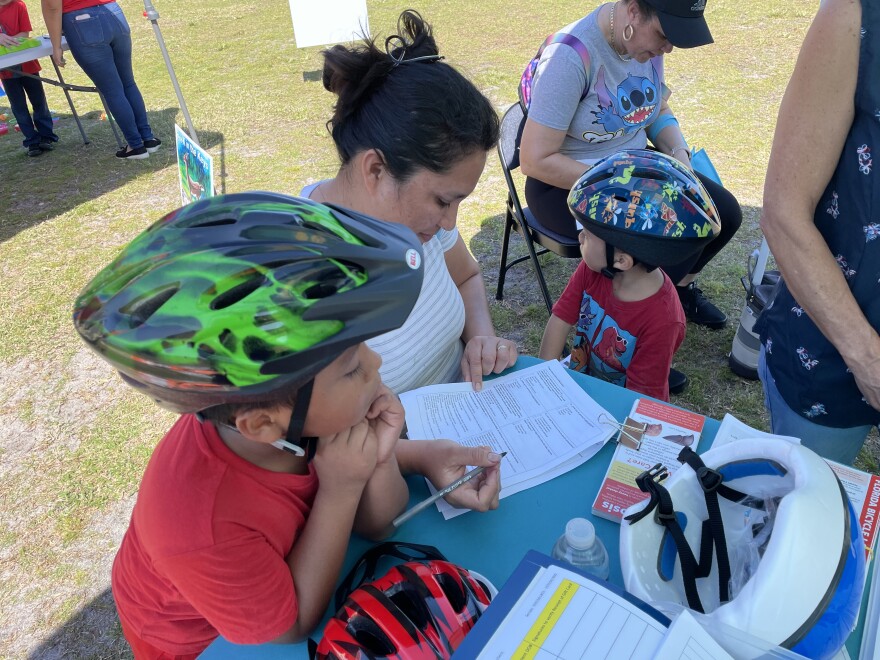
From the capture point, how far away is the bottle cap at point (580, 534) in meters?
1.05

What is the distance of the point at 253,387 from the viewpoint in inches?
33.8

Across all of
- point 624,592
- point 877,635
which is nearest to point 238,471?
point 624,592

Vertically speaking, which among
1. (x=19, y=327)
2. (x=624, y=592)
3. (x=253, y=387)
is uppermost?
(x=253, y=387)

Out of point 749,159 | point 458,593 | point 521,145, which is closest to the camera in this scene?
point 458,593

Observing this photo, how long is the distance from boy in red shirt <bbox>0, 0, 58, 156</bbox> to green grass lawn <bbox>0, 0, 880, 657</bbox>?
205 mm

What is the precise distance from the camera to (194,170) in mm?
3602

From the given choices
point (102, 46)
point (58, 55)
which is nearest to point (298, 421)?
point (102, 46)

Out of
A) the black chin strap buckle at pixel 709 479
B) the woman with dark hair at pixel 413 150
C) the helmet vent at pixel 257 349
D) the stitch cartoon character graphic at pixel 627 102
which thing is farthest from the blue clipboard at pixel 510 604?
the stitch cartoon character graphic at pixel 627 102

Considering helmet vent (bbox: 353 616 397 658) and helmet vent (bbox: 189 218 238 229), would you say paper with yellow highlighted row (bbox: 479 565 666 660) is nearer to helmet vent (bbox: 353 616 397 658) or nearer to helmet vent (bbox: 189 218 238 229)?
helmet vent (bbox: 353 616 397 658)

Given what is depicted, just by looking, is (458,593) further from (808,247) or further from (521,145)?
(521,145)

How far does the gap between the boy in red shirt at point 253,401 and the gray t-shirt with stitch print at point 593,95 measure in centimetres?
197

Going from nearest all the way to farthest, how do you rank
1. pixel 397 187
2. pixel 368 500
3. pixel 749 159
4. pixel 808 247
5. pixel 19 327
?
pixel 368 500
pixel 808 247
pixel 397 187
pixel 19 327
pixel 749 159

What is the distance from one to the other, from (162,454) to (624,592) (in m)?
0.81

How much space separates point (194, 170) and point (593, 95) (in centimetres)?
239
